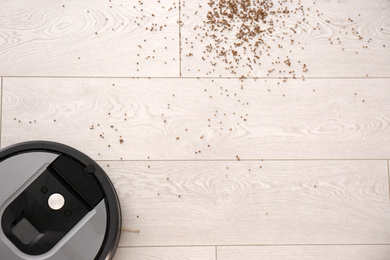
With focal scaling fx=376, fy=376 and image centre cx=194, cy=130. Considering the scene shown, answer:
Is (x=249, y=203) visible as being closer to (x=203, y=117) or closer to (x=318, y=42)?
(x=203, y=117)

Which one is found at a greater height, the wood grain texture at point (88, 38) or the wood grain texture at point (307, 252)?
the wood grain texture at point (88, 38)

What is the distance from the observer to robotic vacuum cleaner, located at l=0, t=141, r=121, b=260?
104 cm

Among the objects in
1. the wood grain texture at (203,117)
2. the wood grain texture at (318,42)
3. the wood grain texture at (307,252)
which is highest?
the wood grain texture at (318,42)

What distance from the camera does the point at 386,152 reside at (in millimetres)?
1197

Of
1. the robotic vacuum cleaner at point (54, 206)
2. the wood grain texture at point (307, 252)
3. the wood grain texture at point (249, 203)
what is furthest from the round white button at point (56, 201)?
the wood grain texture at point (307, 252)

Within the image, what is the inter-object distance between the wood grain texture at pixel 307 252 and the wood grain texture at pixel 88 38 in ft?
1.93

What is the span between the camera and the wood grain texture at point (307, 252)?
3.77 ft

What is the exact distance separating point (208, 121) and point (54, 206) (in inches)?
20.3

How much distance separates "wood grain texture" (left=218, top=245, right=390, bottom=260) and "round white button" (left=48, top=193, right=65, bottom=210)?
0.49 metres

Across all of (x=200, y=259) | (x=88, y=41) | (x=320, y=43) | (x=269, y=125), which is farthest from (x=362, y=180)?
(x=88, y=41)

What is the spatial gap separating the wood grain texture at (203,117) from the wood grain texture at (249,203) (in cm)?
5

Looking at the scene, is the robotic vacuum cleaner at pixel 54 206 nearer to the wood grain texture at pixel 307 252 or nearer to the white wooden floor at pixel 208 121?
the white wooden floor at pixel 208 121

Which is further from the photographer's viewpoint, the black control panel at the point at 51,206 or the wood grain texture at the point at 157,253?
the wood grain texture at the point at 157,253

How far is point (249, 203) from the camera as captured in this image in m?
1.17
